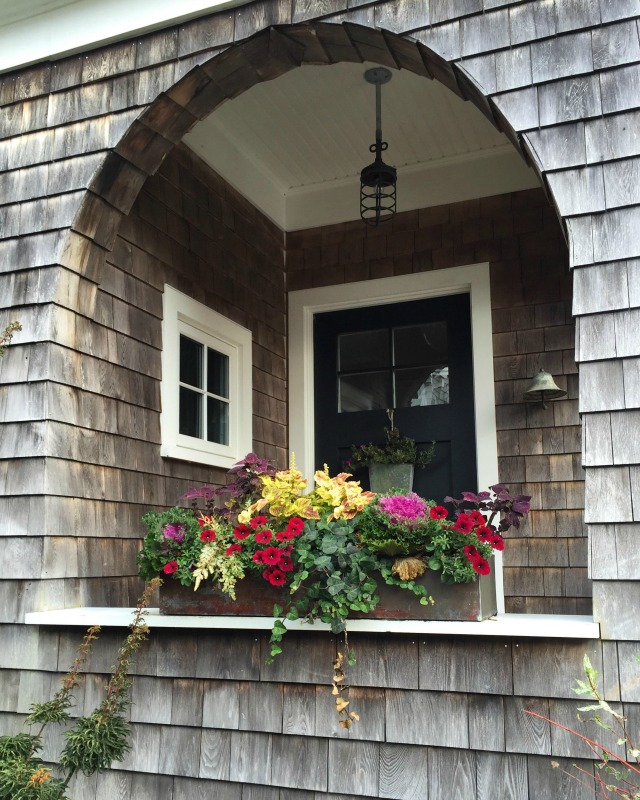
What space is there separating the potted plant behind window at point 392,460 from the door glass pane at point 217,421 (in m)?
0.66

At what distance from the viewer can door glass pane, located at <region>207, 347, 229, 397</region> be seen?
4.07 meters

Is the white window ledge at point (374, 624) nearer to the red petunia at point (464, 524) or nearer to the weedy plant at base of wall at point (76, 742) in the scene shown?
the weedy plant at base of wall at point (76, 742)

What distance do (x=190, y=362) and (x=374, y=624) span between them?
192cm

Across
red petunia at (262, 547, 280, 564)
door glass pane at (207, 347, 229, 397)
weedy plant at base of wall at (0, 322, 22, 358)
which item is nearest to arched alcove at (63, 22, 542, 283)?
weedy plant at base of wall at (0, 322, 22, 358)

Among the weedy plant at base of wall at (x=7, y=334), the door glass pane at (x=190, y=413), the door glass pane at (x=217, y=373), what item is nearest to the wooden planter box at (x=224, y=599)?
the weedy plant at base of wall at (x=7, y=334)

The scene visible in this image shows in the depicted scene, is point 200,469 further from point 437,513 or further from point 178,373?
point 437,513

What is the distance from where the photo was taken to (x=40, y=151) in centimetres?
320

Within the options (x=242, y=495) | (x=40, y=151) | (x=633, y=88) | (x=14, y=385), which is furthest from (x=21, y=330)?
(x=633, y=88)

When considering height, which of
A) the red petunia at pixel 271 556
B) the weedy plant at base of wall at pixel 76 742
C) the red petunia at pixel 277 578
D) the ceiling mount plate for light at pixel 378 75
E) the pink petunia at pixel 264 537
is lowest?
the weedy plant at base of wall at pixel 76 742

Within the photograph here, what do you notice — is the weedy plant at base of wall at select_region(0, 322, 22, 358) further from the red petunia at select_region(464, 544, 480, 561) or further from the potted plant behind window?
the potted plant behind window

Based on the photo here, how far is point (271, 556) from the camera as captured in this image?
2.39 meters

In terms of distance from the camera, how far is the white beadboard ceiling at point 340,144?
12.5ft

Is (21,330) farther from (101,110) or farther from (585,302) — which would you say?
(585,302)

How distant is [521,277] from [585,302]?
171 centimetres
